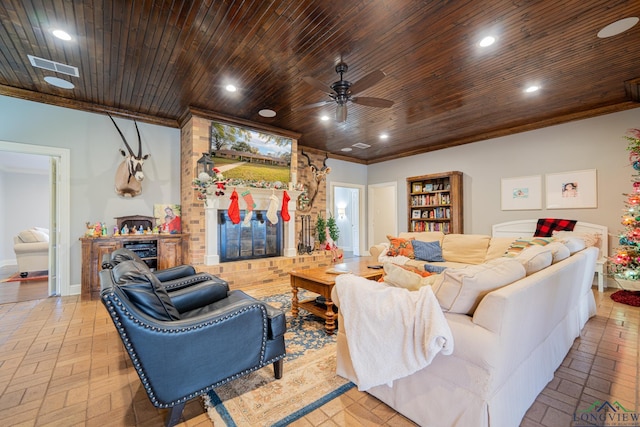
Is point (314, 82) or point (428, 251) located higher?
point (314, 82)

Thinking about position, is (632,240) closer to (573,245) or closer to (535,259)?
(573,245)

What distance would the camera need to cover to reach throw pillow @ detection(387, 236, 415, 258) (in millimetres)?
4516

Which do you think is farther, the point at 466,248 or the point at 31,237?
the point at 31,237

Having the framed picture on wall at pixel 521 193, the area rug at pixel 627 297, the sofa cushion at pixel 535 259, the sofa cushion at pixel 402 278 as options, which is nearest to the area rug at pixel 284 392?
the sofa cushion at pixel 402 278

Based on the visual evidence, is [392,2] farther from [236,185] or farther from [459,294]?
[236,185]

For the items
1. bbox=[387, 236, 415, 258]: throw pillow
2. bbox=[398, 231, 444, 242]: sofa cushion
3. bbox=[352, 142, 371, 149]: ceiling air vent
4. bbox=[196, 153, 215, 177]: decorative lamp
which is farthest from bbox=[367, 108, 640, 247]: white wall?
bbox=[196, 153, 215, 177]: decorative lamp

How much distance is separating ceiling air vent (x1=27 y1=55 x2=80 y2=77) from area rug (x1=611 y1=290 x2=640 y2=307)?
7.30 meters

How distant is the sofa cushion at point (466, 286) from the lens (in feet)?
4.50

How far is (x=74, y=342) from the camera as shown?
2510 millimetres

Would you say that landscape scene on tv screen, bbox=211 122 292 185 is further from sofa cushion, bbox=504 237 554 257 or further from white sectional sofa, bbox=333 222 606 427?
sofa cushion, bbox=504 237 554 257

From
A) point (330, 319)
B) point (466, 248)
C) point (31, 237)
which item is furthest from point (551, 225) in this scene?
point (31, 237)

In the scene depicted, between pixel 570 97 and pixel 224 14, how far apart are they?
15.2 ft

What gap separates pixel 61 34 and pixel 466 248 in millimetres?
5577

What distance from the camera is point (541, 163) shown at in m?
4.80
